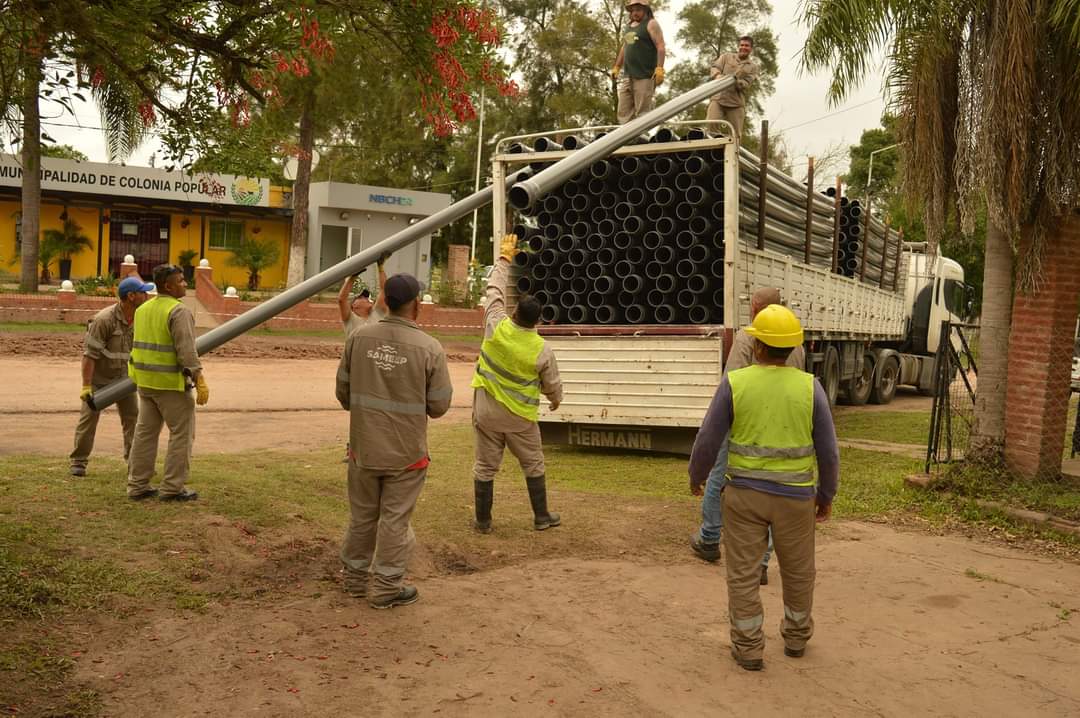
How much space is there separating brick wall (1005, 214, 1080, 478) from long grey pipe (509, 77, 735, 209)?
338 cm

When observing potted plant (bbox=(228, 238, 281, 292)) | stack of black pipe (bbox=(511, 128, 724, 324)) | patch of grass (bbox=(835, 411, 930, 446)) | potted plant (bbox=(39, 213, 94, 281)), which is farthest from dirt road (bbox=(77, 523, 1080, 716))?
potted plant (bbox=(228, 238, 281, 292))

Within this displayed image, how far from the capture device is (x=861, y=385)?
18.6 metres

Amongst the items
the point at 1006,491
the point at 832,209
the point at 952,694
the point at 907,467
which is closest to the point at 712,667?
the point at 952,694

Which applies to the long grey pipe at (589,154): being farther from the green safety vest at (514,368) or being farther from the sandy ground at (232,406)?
the sandy ground at (232,406)

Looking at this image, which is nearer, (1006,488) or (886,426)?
(1006,488)

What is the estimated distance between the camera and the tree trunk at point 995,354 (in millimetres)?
9367

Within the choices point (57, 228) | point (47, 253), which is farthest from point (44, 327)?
point (57, 228)

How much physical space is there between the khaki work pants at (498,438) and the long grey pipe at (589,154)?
1474 mm

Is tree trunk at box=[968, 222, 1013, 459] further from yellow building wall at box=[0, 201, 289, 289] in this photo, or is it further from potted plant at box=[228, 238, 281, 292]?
yellow building wall at box=[0, 201, 289, 289]

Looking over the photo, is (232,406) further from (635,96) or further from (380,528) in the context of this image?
(380,528)

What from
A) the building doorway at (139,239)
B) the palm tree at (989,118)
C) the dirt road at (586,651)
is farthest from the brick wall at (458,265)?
the dirt road at (586,651)

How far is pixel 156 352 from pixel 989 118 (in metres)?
7.01

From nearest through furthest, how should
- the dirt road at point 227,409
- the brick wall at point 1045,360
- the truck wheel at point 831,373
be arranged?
the brick wall at point 1045,360
the dirt road at point 227,409
the truck wheel at point 831,373

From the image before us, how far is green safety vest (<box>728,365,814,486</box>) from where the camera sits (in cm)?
500
